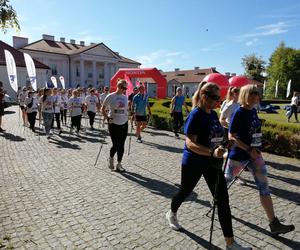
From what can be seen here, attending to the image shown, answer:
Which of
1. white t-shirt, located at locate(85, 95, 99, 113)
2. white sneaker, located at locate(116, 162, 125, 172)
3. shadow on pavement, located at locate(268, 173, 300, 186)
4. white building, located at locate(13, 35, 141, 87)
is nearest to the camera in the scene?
shadow on pavement, located at locate(268, 173, 300, 186)

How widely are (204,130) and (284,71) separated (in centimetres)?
7520

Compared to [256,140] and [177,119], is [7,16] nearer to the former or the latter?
[256,140]

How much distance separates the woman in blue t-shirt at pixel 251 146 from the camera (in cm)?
425

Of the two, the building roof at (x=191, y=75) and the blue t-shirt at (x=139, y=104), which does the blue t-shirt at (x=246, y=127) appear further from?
the building roof at (x=191, y=75)

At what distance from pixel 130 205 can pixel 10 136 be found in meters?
9.01

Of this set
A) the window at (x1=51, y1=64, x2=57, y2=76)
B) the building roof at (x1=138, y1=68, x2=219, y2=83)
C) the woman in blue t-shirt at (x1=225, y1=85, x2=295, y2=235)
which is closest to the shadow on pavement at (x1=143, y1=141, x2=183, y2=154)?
the woman in blue t-shirt at (x1=225, y1=85, x2=295, y2=235)

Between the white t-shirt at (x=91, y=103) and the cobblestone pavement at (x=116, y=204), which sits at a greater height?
the white t-shirt at (x=91, y=103)

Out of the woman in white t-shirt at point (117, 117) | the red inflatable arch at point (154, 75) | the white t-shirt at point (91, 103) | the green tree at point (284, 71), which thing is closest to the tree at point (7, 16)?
the woman in white t-shirt at point (117, 117)

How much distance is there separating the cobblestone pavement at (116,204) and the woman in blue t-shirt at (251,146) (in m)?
0.34

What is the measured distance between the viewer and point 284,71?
7181 centimetres

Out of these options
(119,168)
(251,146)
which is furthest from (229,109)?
(119,168)

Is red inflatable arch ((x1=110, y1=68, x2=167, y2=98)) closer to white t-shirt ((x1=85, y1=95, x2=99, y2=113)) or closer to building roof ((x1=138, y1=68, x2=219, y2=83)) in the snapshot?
white t-shirt ((x1=85, y1=95, x2=99, y2=113))

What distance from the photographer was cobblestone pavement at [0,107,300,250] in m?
4.16

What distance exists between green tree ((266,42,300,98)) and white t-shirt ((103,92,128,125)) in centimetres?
6624
